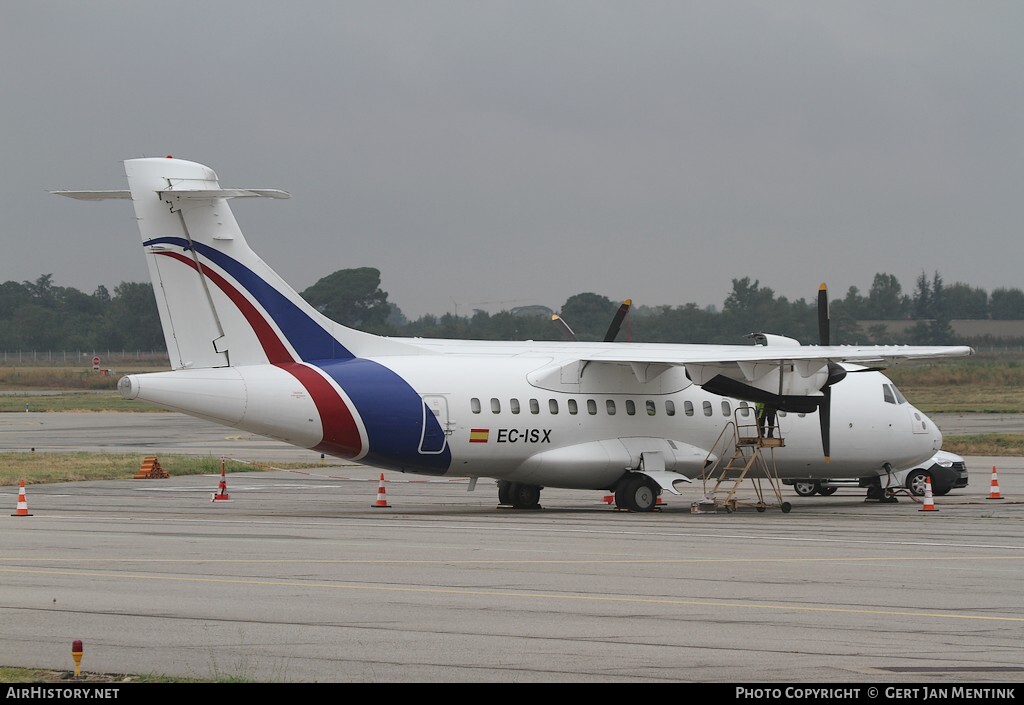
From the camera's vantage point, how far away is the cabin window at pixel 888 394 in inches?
1196

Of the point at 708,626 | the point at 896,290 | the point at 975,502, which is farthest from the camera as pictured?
the point at 896,290

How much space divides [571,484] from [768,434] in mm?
4565

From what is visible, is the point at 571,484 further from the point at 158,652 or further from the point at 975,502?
the point at 158,652

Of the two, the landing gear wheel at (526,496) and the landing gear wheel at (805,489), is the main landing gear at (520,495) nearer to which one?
the landing gear wheel at (526,496)

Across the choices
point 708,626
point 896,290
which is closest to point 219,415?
point 708,626

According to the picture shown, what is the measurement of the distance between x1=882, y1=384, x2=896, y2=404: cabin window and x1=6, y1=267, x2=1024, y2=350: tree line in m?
7.65

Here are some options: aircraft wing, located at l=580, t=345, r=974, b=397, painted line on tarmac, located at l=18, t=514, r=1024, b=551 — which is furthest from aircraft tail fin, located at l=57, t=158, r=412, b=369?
aircraft wing, located at l=580, t=345, r=974, b=397

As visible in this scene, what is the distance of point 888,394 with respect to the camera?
3052 centimetres

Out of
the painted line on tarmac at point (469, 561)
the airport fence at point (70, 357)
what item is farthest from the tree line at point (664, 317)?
the painted line on tarmac at point (469, 561)

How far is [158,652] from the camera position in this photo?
10.9 m

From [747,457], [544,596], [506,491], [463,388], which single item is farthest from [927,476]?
[544,596]

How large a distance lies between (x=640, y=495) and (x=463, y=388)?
171 inches

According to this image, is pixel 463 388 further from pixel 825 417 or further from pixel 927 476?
pixel 927 476
